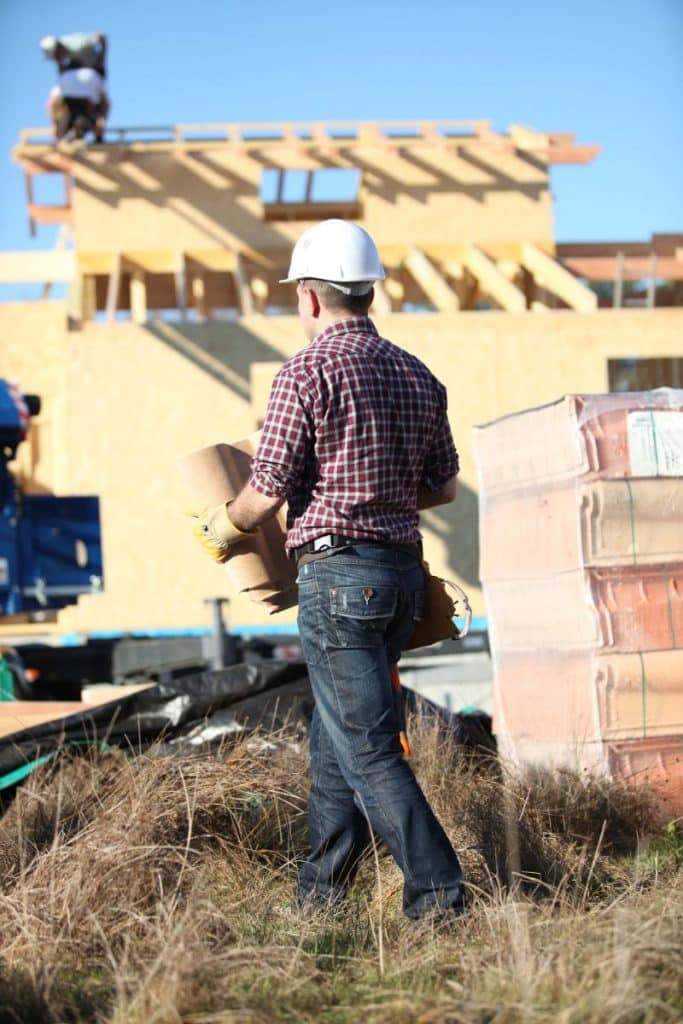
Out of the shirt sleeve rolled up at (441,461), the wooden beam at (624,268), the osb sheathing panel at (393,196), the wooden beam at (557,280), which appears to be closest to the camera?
the shirt sleeve rolled up at (441,461)

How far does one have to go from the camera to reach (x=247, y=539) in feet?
13.4

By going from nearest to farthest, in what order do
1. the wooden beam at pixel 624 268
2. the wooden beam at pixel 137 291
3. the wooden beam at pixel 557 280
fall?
the wooden beam at pixel 557 280, the wooden beam at pixel 624 268, the wooden beam at pixel 137 291

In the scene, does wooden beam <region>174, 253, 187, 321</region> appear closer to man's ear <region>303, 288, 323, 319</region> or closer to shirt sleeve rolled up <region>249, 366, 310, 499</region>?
man's ear <region>303, 288, 323, 319</region>

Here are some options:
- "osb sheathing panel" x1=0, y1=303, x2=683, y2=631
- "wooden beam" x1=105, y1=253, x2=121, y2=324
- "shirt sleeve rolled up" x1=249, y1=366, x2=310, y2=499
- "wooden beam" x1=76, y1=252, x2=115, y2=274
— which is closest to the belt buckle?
"shirt sleeve rolled up" x1=249, y1=366, x2=310, y2=499

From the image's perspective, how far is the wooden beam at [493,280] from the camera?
17.3 m

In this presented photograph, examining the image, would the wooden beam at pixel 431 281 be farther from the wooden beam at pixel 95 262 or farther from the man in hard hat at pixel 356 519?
the man in hard hat at pixel 356 519

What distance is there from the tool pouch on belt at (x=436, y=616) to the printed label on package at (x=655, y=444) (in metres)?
1.54

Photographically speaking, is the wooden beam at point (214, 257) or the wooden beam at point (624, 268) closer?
the wooden beam at point (624, 268)

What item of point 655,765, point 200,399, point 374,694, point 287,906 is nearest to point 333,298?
point 374,694

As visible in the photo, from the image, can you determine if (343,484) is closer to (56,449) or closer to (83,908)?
(83,908)

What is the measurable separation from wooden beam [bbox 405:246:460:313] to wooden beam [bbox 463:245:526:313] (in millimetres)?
524

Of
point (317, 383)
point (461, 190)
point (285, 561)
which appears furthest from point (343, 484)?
point (461, 190)

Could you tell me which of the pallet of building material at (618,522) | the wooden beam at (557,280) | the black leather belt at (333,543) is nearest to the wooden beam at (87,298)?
the wooden beam at (557,280)

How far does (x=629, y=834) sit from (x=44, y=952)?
97.2 inches
